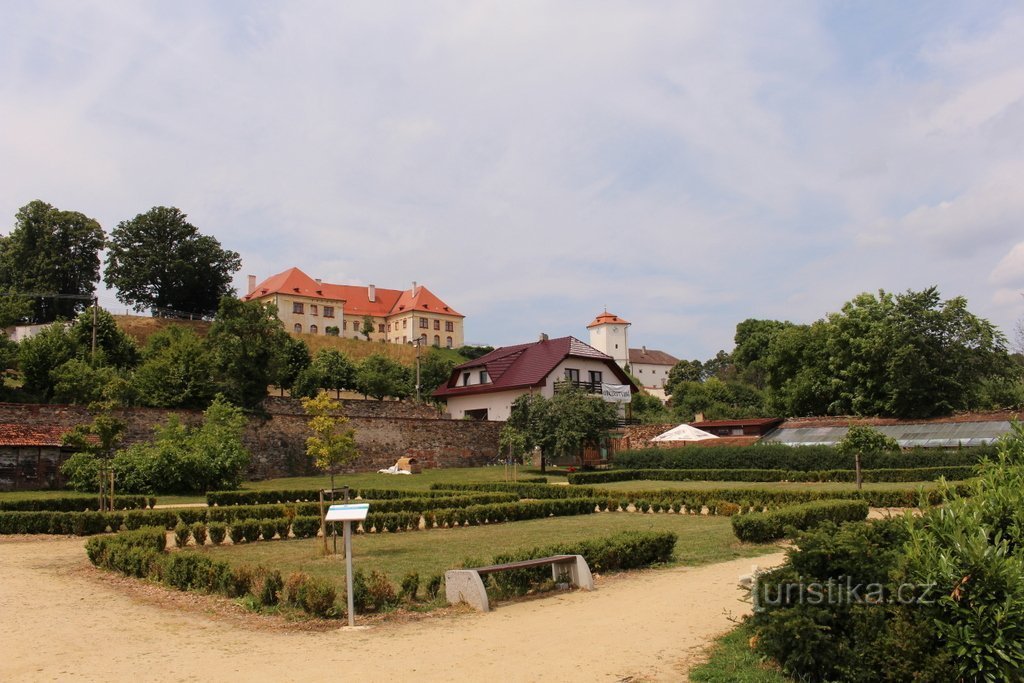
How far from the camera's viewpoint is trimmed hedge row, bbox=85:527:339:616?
9625mm

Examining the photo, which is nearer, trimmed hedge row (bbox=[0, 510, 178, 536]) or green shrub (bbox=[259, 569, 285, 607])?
green shrub (bbox=[259, 569, 285, 607])

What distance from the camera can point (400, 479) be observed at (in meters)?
35.0

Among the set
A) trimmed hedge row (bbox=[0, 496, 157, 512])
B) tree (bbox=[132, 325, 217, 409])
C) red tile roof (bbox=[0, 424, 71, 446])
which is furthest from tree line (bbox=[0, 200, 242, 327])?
trimmed hedge row (bbox=[0, 496, 157, 512])

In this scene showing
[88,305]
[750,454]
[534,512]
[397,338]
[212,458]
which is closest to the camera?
[534,512]

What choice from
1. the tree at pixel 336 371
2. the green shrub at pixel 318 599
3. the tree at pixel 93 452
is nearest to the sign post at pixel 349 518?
the green shrub at pixel 318 599

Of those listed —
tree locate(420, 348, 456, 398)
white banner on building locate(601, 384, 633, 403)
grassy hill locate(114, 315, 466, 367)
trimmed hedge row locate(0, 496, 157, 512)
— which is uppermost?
grassy hill locate(114, 315, 466, 367)

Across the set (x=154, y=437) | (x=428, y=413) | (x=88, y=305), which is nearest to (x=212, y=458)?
(x=154, y=437)

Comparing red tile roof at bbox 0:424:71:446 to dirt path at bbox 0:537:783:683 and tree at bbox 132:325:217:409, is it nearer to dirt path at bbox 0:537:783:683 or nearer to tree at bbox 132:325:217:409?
tree at bbox 132:325:217:409

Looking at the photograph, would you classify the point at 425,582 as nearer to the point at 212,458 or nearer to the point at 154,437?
the point at 212,458

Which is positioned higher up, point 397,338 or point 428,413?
point 397,338

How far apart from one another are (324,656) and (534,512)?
554 inches

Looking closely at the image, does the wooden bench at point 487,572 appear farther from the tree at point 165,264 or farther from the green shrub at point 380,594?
the tree at point 165,264

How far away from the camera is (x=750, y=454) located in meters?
36.9

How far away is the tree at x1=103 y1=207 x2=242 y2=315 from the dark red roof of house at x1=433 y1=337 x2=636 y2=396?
93.3ft
